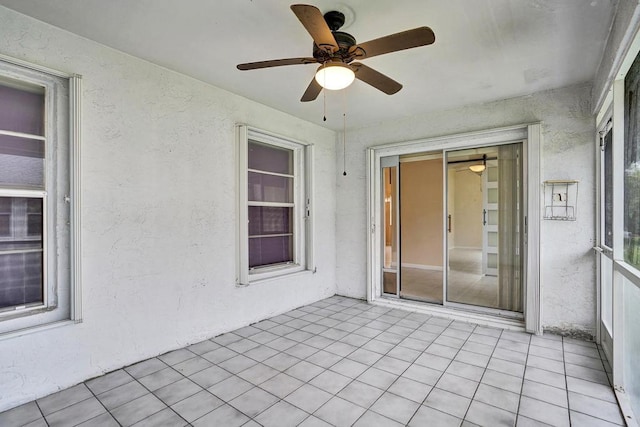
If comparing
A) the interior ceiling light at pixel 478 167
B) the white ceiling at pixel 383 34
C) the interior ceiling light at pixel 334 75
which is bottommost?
the interior ceiling light at pixel 478 167

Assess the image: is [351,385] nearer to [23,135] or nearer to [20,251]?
[20,251]

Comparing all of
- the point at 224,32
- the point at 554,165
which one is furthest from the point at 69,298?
the point at 554,165

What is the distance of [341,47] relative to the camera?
199cm

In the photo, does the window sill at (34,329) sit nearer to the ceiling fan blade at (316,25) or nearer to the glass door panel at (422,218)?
the ceiling fan blade at (316,25)

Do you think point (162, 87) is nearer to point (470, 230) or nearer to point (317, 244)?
point (317, 244)

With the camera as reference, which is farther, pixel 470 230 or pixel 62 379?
pixel 470 230

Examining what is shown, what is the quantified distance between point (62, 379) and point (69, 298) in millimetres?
586

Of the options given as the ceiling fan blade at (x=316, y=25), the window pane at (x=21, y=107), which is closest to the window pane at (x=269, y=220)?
the window pane at (x=21, y=107)

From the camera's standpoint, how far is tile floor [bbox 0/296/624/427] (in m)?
2.03

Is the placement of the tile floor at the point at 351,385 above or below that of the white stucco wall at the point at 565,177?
below

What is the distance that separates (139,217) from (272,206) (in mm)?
1742

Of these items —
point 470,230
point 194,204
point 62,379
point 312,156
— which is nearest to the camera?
point 62,379

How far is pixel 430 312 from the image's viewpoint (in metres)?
4.13

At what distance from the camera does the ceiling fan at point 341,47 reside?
1725 mm
